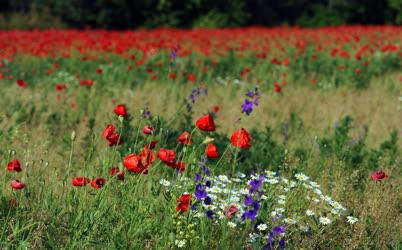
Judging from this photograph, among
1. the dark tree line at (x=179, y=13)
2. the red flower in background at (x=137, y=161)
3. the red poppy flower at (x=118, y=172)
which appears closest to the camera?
the red flower in background at (x=137, y=161)

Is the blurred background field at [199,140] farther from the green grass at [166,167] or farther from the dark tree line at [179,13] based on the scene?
the dark tree line at [179,13]

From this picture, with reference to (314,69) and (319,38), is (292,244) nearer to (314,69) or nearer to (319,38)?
(314,69)

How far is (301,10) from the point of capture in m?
29.1

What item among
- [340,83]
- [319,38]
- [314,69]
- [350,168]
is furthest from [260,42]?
[350,168]

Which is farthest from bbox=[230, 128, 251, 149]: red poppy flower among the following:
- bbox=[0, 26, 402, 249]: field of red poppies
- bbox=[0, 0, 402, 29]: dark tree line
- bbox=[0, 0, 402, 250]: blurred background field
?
bbox=[0, 0, 402, 29]: dark tree line

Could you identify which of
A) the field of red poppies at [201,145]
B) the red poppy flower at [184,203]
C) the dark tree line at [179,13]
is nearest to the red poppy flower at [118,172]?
the field of red poppies at [201,145]

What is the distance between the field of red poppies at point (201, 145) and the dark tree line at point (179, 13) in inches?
308

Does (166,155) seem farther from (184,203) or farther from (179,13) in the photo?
(179,13)

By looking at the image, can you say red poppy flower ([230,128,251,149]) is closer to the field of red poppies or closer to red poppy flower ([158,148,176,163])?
the field of red poppies

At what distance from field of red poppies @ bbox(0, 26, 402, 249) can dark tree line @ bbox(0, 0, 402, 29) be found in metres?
7.82

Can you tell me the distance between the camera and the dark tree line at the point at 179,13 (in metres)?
21.6

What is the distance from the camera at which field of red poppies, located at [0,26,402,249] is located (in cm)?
320

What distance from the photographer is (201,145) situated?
4.82 metres

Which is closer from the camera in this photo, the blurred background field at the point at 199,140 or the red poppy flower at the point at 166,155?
the red poppy flower at the point at 166,155
